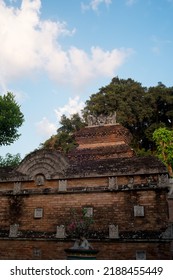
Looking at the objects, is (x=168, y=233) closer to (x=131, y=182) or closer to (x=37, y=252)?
(x=131, y=182)

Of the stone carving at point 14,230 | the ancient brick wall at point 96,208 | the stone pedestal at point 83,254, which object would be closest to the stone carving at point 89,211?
the ancient brick wall at point 96,208

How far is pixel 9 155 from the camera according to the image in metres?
30.2

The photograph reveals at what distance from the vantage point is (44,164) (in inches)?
647

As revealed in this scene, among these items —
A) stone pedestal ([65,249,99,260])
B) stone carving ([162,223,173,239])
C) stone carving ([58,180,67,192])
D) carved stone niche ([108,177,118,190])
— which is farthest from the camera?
stone carving ([58,180,67,192])

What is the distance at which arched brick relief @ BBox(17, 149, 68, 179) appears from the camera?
638 inches

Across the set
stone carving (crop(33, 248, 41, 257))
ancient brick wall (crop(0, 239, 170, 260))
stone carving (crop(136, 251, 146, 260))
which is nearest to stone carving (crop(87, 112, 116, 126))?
ancient brick wall (crop(0, 239, 170, 260))

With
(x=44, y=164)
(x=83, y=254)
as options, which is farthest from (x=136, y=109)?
(x=83, y=254)

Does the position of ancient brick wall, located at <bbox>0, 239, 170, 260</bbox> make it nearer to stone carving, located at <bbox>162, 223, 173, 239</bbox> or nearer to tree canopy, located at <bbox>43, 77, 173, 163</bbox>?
stone carving, located at <bbox>162, 223, 173, 239</bbox>

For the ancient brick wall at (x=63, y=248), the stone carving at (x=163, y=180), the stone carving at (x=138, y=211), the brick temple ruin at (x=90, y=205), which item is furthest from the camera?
the stone carving at (x=163, y=180)

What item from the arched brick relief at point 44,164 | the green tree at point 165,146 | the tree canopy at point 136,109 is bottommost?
the arched brick relief at point 44,164

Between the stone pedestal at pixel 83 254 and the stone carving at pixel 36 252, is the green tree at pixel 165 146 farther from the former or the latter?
the stone pedestal at pixel 83 254

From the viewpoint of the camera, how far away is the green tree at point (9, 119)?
26234mm
